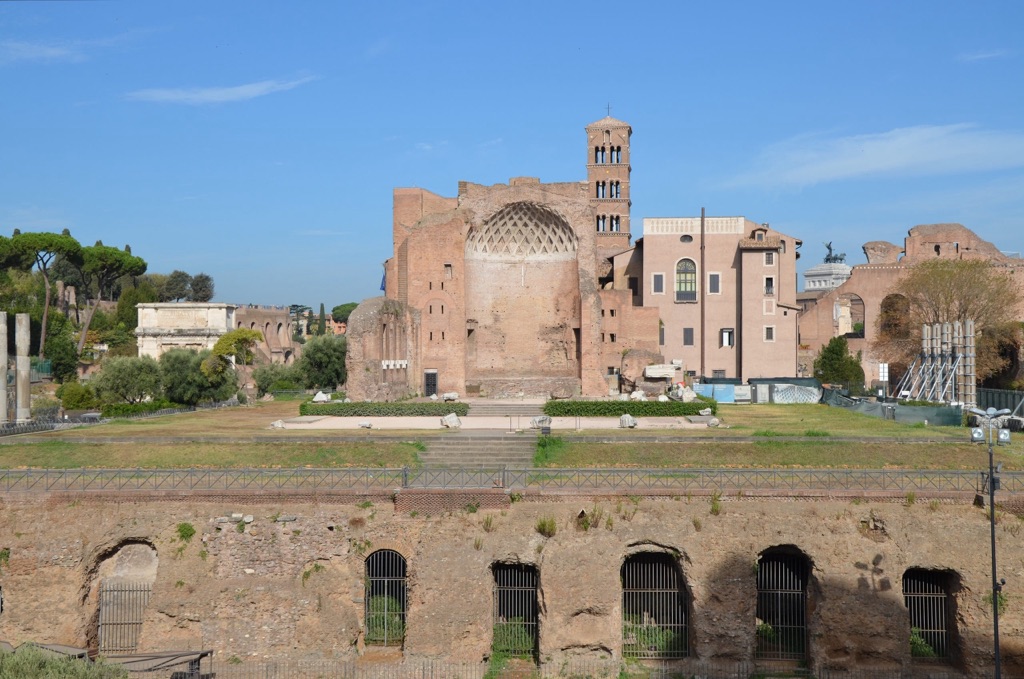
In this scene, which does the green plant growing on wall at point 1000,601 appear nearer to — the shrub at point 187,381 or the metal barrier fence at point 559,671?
the metal barrier fence at point 559,671

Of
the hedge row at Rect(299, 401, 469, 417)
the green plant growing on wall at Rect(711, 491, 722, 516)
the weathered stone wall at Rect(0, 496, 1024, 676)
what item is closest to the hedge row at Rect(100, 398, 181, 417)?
the hedge row at Rect(299, 401, 469, 417)

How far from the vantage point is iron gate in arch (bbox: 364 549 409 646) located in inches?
966

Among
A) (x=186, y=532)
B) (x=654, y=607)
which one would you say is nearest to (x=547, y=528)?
(x=654, y=607)

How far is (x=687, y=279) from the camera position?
57.0 m

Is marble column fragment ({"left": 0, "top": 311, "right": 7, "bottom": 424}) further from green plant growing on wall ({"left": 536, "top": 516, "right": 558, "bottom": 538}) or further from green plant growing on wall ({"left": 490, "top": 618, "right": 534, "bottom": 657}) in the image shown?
green plant growing on wall ({"left": 536, "top": 516, "right": 558, "bottom": 538})

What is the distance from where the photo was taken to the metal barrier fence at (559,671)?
22.6 meters

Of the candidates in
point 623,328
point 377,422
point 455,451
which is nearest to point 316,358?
point 623,328

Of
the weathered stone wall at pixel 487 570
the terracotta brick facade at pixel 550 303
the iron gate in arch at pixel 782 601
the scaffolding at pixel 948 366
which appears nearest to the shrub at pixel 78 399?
the terracotta brick facade at pixel 550 303

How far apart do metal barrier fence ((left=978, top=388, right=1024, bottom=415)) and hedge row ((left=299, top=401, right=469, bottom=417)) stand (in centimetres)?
2319

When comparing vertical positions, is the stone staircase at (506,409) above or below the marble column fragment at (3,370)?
below

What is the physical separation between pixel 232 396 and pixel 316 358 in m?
9.59

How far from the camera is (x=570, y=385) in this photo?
5116 centimetres

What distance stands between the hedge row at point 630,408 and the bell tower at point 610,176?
3800 centimetres

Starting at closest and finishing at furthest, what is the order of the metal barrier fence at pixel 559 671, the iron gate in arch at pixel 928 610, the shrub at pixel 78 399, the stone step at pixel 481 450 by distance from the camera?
the metal barrier fence at pixel 559 671 < the iron gate in arch at pixel 928 610 < the stone step at pixel 481 450 < the shrub at pixel 78 399
